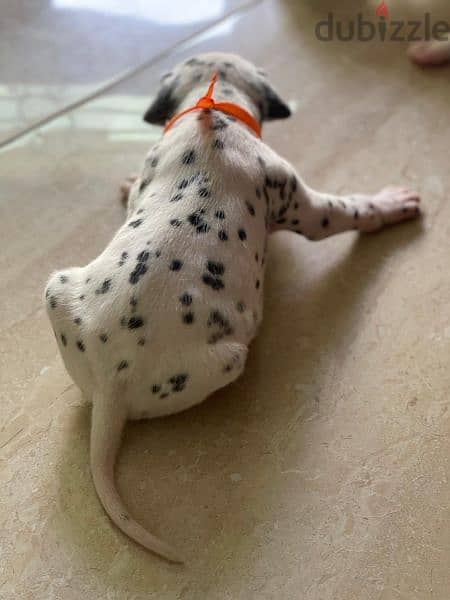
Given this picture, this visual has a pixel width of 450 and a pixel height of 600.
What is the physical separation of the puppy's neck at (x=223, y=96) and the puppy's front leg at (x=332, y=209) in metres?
0.24

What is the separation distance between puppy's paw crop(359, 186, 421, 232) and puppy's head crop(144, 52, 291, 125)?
42 centimetres

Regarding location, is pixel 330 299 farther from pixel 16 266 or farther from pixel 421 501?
pixel 16 266

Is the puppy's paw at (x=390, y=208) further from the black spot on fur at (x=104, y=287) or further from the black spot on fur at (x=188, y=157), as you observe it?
the black spot on fur at (x=104, y=287)

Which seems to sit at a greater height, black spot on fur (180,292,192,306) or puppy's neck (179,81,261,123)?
puppy's neck (179,81,261,123)

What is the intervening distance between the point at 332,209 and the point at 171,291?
0.69 m

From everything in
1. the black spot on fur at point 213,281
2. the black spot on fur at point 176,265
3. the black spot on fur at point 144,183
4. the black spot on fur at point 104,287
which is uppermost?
the black spot on fur at point 144,183

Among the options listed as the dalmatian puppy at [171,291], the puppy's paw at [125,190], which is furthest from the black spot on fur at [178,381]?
the puppy's paw at [125,190]

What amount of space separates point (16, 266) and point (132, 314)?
2.48 feet

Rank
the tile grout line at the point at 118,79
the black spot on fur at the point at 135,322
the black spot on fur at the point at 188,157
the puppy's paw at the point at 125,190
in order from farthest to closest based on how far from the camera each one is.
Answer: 1. the tile grout line at the point at 118,79
2. the puppy's paw at the point at 125,190
3. the black spot on fur at the point at 188,157
4. the black spot on fur at the point at 135,322

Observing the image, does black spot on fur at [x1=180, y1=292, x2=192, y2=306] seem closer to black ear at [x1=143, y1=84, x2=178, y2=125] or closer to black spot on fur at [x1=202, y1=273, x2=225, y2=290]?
black spot on fur at [x1=202, y1=273, x2=225, y2=290]

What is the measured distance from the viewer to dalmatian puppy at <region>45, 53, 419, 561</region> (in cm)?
134

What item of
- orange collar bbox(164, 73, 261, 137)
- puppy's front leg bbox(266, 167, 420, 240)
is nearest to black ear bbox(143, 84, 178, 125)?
orange collar bbox(164, 73, 261, 137)

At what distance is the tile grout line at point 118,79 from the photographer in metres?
A: 2.35

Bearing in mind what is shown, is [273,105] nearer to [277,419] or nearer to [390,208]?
[390,208]
